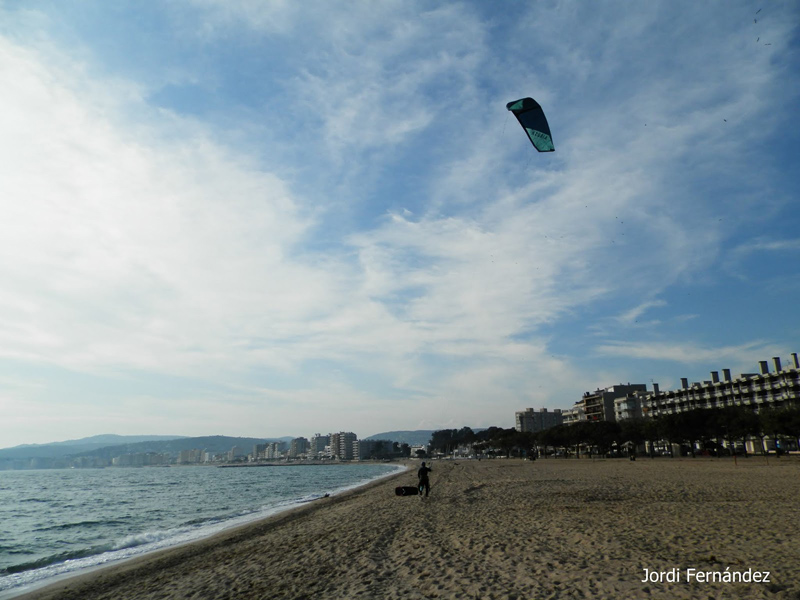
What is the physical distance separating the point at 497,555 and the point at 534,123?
35.7 ft

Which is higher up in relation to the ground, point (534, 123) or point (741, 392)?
point (534, 123)

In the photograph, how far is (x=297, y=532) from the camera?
18938mm

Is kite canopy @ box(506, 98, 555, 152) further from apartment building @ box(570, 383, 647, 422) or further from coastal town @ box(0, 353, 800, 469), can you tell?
apartment building @ box(570, 383, 647, 422)

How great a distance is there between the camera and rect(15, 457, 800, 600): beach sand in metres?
8.89

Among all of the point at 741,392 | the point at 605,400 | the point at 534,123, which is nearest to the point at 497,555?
the point at 534,123

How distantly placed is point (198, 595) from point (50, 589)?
652cm

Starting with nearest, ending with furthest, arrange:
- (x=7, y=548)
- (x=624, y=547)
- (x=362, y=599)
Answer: (x=362, y=599), (x=624, y=547), (x=7, y=548)

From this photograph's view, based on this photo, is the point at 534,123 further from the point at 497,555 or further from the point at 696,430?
the point at 696,430

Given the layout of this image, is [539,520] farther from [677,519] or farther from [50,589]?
[50,589]

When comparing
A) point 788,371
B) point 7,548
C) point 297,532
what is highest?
point 788,371

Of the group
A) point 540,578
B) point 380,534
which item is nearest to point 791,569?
point 540,578

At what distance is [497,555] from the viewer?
11172 millimetres

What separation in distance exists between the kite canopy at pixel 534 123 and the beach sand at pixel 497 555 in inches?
391

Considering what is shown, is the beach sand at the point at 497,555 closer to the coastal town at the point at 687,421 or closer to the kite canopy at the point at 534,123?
the kite canopy at the point at 534,123
